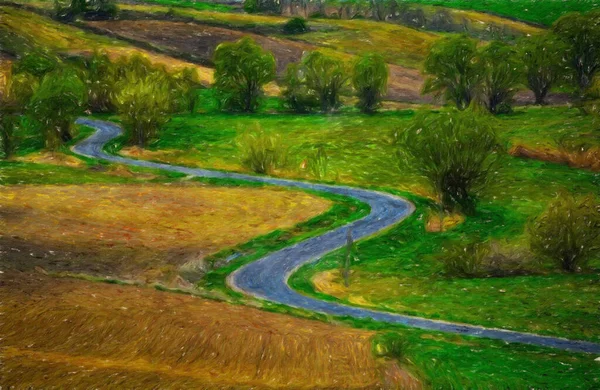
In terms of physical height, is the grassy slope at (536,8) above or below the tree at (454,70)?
above

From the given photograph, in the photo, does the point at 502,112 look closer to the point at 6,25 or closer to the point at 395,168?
the point at 395,168

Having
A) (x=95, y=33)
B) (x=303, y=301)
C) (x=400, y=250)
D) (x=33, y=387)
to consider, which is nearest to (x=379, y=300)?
(x=303, y=301)

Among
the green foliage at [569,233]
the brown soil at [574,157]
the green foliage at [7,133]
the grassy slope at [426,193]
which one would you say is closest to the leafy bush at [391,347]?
the grassy slope at [426,193]

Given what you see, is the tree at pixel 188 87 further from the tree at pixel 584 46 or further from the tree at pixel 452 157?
the tree at pixel 584 46

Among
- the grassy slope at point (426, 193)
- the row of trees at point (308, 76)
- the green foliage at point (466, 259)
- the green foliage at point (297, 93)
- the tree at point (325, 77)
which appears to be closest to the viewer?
the grassy slope at point (426, 193)

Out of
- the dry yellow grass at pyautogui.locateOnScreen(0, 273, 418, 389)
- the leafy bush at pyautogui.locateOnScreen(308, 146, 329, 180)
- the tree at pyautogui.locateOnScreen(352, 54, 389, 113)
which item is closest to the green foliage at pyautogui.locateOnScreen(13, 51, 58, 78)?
the dry yellow grass at pyautogui.locateOnScreen(0, 273, 418, 389)

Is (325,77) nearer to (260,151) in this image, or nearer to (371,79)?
(371,79)

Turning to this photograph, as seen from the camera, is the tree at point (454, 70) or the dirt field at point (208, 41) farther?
the dirt field at point (208, 41)
